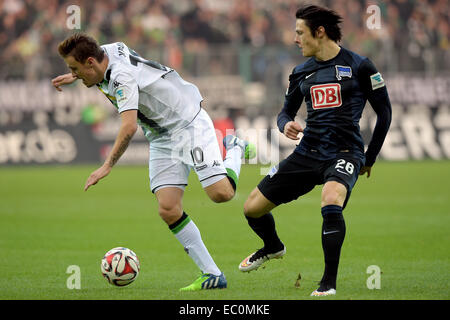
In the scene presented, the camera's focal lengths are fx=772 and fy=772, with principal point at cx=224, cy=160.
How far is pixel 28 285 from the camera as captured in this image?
6.89m

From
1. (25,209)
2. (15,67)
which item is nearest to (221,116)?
(15,67)

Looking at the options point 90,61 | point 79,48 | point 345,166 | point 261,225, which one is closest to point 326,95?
point 345,166

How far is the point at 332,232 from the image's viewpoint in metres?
6.08

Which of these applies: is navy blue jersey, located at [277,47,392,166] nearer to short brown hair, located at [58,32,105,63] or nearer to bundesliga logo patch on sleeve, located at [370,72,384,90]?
bundesliga logo patch on sleeve, located at [370,72,384,90]

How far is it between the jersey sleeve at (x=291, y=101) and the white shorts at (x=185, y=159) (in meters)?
0.65

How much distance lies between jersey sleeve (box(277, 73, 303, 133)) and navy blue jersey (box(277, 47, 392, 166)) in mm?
→ 215

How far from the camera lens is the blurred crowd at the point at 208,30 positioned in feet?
76.6

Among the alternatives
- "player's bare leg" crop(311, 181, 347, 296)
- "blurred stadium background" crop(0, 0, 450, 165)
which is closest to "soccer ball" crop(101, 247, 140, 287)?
"player's bare leg" crop(311, 181, 347, 296)

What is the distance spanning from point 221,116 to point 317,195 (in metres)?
7.03

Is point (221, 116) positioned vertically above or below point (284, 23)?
below

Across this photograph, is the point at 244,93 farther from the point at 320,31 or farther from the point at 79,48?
the point at 79,48

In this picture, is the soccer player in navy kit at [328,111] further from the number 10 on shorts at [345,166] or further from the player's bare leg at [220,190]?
the player's bare leg at [220,190]
